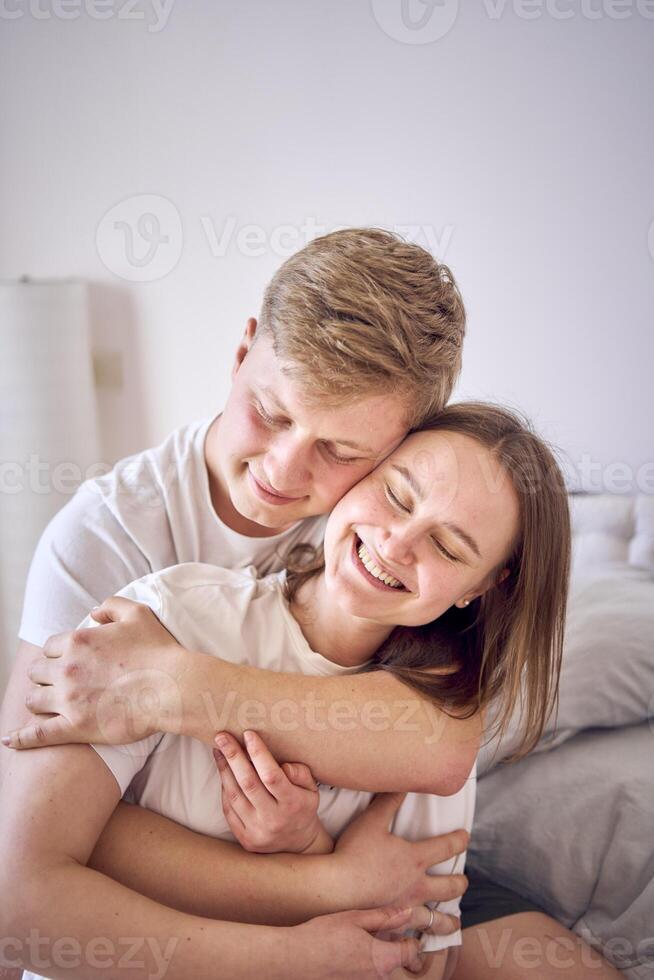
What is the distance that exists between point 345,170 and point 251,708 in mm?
1596

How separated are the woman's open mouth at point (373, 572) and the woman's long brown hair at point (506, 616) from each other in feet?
0.43

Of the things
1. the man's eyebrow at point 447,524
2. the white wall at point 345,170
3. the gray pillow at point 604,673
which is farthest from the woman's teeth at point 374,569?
the white wall at point 345,170

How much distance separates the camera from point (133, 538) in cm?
137

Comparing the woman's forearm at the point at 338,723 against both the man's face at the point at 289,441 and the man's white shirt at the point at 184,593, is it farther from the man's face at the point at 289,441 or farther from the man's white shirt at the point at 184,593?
the man's face at the point at 289,441

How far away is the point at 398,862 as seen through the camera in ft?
3.82

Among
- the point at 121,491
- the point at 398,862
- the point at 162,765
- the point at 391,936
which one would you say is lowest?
the point at 391,936

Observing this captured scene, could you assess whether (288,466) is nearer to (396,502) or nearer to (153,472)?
(396,502)

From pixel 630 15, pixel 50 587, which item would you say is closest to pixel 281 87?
pixel 630 15

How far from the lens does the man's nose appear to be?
118 cm

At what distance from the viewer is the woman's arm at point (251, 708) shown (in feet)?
3.47

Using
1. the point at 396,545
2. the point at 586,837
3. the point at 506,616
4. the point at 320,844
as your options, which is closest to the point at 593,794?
the point at 586,837

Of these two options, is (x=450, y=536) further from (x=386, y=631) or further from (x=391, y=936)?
(x=391, y=936)

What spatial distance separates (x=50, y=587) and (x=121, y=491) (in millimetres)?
191

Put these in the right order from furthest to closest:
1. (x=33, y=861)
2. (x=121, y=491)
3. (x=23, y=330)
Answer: (x=23, y=330)
(x=121, y=491)
(x=33, y=861)
